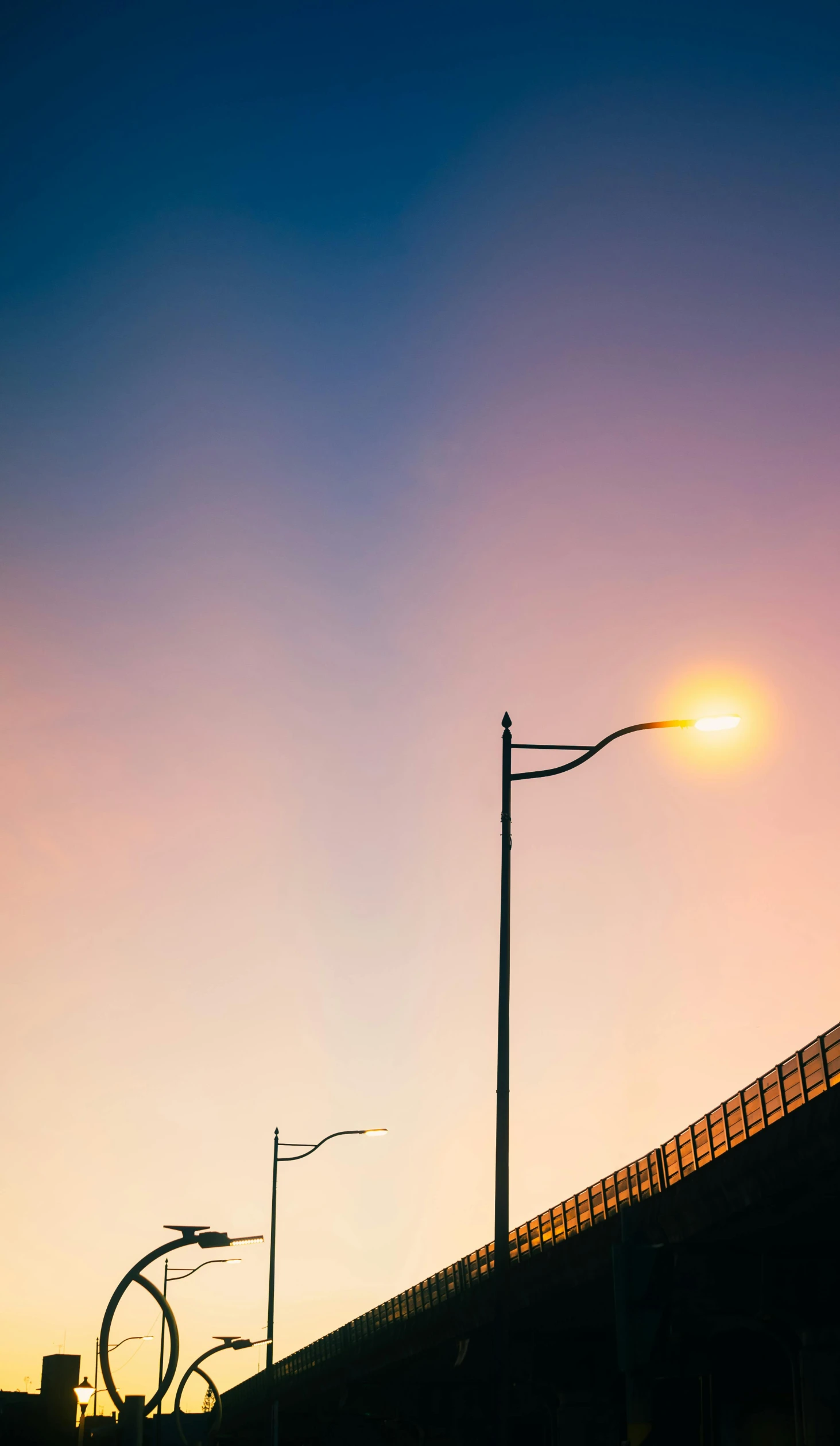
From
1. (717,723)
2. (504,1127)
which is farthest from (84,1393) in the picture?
(717,723)

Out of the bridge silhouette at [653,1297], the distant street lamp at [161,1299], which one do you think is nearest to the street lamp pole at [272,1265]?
the bridge silhouette at [653,1297]

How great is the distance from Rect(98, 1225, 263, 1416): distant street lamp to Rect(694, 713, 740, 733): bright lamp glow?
11329 mm

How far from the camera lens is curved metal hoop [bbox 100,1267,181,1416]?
2020cm

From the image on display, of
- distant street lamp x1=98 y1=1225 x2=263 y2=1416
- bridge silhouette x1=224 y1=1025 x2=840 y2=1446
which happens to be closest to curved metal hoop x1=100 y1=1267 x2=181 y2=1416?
distant street lamp x1=98 y1=1225 x2=263 y2=1416

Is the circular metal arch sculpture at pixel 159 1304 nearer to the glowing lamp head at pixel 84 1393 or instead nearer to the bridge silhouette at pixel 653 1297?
the bridge silhouette at pixel 653 1297

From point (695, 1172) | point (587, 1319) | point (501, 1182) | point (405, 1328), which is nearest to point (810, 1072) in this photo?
point (695, 1172)

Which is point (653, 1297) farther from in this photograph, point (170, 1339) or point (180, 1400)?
point (180, 1400)

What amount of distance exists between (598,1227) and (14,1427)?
9804 centimetres

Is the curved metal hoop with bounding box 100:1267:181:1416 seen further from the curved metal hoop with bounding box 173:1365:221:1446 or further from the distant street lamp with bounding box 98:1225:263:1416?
the curved metal hoop with bounding box 173:1365:221:1446

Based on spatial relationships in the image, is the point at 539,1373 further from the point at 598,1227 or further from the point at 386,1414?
the point at 386,1414

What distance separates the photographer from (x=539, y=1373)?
54.6 meters

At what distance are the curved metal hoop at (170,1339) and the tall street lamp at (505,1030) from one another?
18.0 feet

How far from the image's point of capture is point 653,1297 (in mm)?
9961

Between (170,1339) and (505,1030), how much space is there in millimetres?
8516
